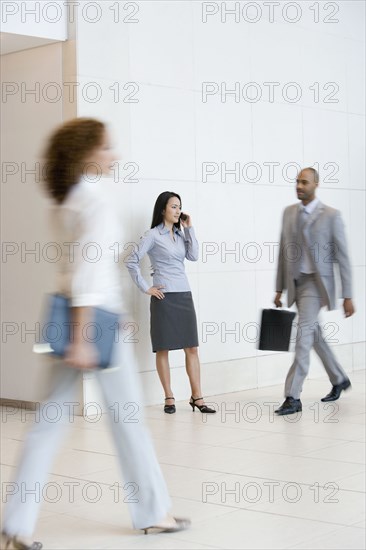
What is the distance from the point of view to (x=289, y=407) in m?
8.10

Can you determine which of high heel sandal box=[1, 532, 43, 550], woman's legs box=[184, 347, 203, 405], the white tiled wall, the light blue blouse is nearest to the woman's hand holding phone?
the light blue blouse

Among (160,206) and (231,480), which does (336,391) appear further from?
Answer: (231,480)

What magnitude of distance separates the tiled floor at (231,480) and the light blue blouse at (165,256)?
1114mm

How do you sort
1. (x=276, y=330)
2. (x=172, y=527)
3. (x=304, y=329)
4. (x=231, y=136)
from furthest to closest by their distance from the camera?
(x=231, y=136)
(x=276, y=330)
(x=304, y=329)
(x=172, y=527)

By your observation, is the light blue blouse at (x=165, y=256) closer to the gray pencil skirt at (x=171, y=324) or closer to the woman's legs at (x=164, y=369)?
the gray pencil skirt at (x=171, y=324)

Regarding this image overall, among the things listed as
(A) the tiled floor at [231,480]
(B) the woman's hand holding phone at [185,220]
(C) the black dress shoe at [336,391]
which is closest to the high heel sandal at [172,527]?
(A) the tiled floor at [231,480]

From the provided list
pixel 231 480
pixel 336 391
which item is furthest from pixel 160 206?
pixel 231 480

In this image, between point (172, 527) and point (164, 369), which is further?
point (164, 369)

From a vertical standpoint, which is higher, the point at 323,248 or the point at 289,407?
the point at 323,248

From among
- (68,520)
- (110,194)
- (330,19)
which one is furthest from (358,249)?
(68,520)

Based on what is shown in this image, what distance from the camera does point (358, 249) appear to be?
11211mm

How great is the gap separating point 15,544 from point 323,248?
181 inches

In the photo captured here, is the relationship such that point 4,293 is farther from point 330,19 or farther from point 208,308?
point 330,19

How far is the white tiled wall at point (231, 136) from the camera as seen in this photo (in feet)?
28.5
